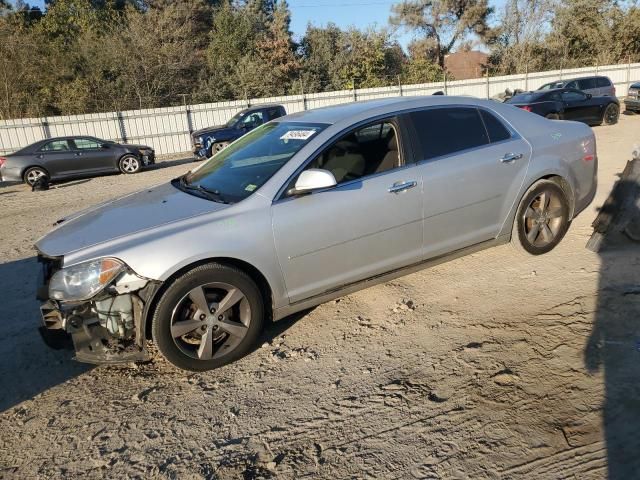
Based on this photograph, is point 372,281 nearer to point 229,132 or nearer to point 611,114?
point 229,132

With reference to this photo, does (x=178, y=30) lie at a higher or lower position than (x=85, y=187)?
higher

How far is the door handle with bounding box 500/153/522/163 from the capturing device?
4543 mm

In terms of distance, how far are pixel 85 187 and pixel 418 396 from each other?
12956 millimetres

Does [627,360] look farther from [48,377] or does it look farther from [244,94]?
[244,94]

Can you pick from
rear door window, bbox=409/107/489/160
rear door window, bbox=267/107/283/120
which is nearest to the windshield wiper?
rear door window, bbox=409/107/489/160

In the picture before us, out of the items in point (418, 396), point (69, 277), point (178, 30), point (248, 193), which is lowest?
point (418, 396)

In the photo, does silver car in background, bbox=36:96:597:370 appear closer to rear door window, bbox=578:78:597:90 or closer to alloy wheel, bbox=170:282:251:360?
alloy wheel, bbox=170:282:251:360

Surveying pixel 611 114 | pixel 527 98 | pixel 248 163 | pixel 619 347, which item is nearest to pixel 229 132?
pixel 527 98

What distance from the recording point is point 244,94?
31.2 metres

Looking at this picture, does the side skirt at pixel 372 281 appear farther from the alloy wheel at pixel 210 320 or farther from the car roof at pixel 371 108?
the car roof at pixel 371 108

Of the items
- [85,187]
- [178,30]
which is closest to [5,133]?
[85,187]

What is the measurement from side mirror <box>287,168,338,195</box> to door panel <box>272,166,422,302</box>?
94 mm

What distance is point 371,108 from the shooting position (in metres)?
4.23

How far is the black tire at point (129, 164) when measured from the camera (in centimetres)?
1603
